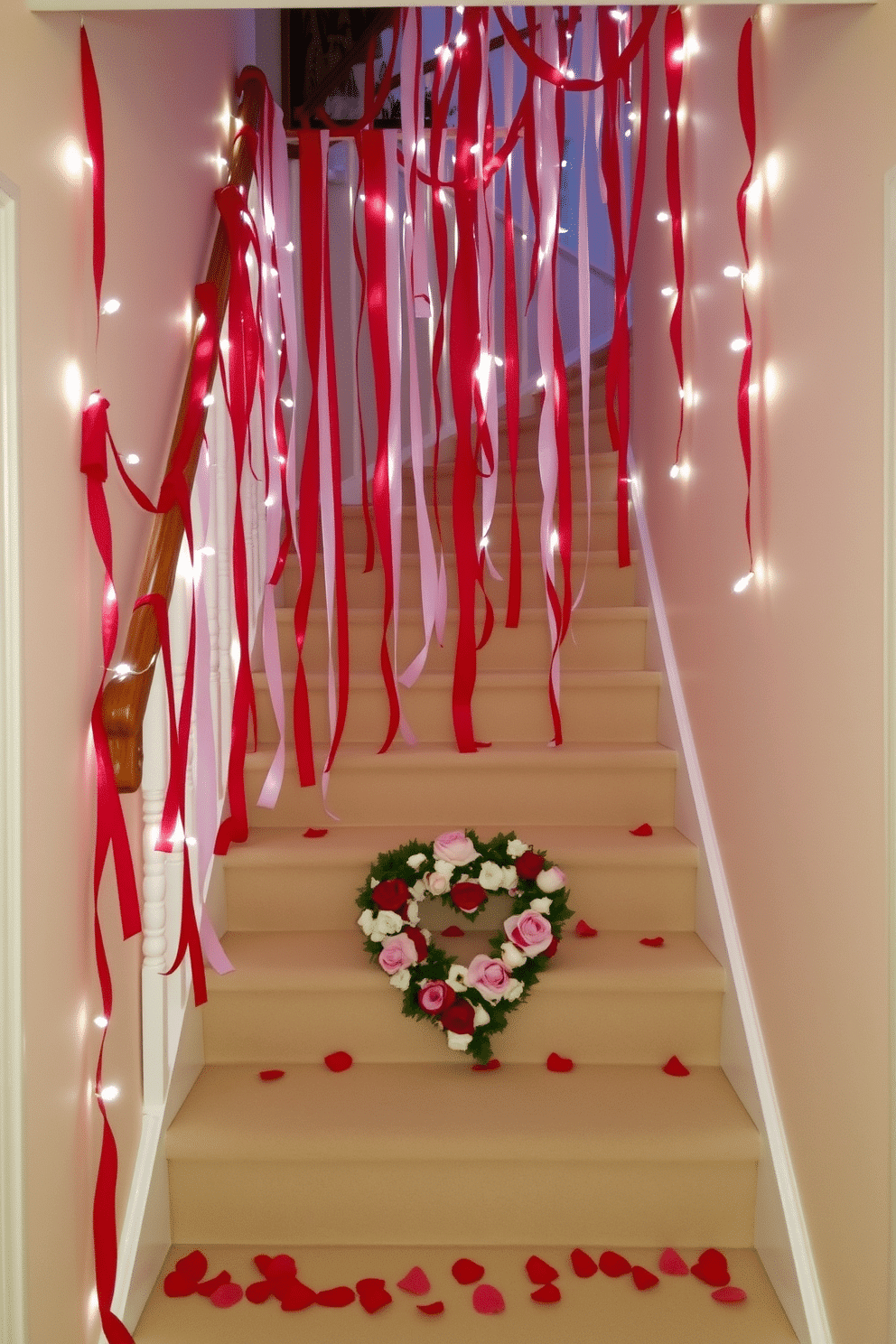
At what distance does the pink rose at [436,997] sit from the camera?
1.88 meters

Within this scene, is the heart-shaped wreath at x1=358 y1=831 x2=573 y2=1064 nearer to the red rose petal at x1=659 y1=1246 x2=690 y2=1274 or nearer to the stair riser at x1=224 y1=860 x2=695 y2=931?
the stair riser at x1=224 y1=860 x2=695 y2=931

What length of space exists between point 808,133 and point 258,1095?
1837 millimetres

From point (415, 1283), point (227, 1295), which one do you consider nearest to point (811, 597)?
point (415, 1283)

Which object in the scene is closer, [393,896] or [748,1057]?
[748,1057]

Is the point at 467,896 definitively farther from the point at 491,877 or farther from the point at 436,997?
the point at 436,997

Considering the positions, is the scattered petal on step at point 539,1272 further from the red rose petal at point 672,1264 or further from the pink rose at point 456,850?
the pink rose at point 456,850

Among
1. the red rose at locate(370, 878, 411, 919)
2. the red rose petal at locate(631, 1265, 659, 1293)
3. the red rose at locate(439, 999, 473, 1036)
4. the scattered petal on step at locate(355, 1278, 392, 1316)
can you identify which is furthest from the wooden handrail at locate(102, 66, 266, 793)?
the red rose petal at locate(631, 1265, 659, 1293)

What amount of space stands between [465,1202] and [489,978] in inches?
14.6

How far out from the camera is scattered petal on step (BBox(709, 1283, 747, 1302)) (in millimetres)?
1599

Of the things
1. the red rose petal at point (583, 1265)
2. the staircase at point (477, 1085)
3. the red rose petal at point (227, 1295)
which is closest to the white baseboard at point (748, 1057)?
the staircase at point (477, 1085)

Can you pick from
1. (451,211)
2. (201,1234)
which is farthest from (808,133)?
(451,211)

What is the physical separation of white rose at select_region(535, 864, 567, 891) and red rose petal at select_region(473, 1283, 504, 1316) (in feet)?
2.27

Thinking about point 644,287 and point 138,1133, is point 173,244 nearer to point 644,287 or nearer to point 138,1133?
point 644,287

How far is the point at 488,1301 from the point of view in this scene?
158 cm
